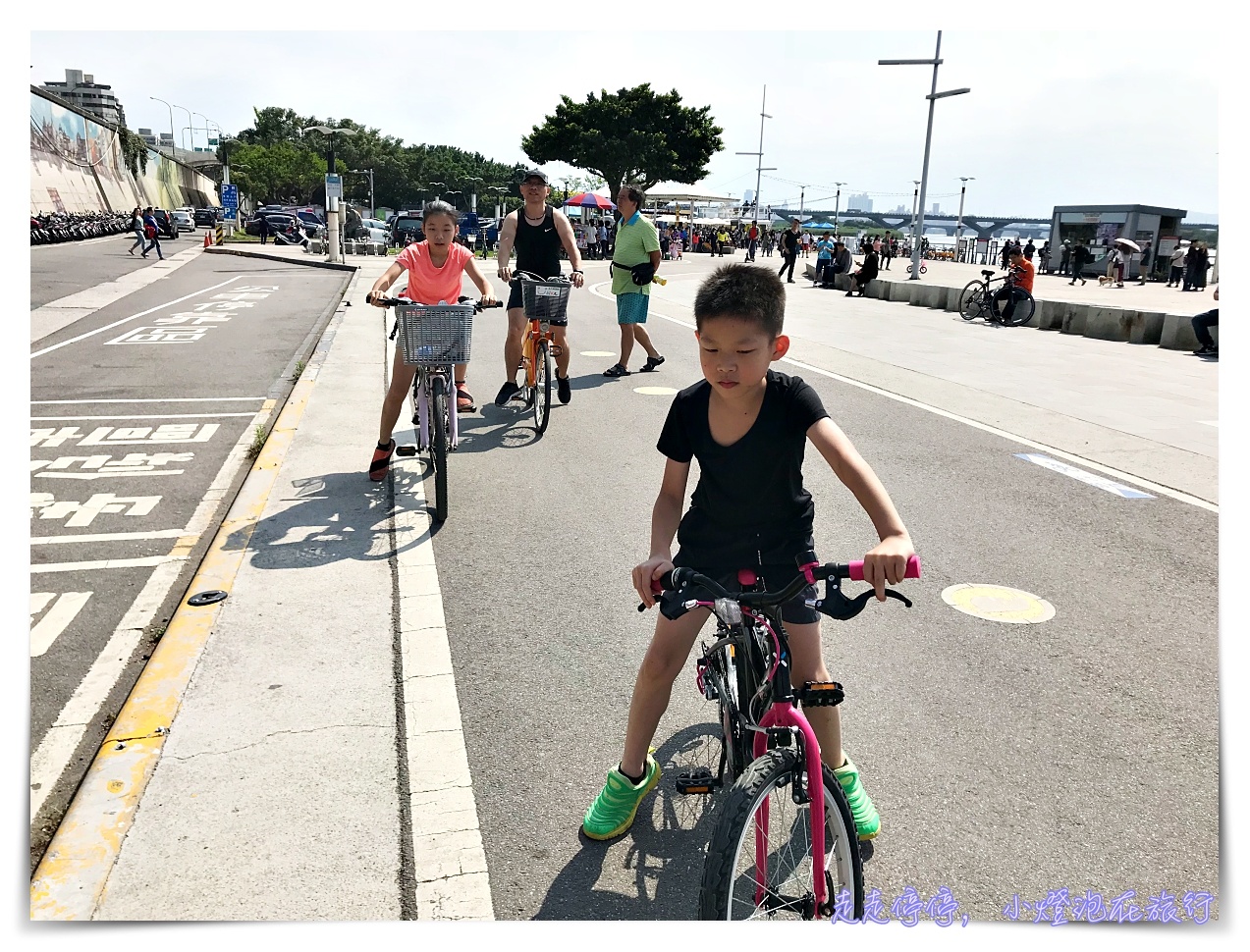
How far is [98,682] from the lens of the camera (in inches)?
155

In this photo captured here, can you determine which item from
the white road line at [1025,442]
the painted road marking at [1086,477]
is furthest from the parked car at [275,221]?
the painted road marking at [1086,477]

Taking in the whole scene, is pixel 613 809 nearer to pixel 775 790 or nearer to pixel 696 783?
pixel 696 783

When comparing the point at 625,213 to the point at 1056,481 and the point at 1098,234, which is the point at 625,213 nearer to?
the point at 1056,481

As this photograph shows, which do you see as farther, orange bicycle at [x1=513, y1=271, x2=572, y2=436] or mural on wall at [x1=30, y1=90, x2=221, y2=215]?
mural on wall at [x1=30, y1=90, x2=221, y2=215]

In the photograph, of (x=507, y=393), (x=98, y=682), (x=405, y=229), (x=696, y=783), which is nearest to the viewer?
(x=696, y=783)

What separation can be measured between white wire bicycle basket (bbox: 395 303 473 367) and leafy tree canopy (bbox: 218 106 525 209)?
278 feet

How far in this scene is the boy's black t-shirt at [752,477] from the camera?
2.62 meters

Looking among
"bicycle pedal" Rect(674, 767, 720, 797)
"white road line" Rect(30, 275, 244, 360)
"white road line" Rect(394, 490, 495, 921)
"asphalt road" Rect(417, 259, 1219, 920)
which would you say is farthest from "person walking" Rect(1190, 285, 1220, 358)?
"white road line" Rect(30, 275, 244, 360)

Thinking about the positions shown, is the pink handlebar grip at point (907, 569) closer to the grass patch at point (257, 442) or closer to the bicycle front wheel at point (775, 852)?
the bicycle front wheel at point (775, 852)

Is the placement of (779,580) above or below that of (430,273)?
below

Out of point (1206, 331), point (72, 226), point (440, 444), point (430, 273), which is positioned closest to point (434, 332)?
point (430, 273)

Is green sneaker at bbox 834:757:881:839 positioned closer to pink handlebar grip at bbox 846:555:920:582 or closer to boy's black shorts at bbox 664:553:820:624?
boy's black shorts at bbox 664:553:820:624

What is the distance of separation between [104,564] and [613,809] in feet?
12.0

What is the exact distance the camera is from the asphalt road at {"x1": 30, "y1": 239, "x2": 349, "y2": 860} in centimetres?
387
